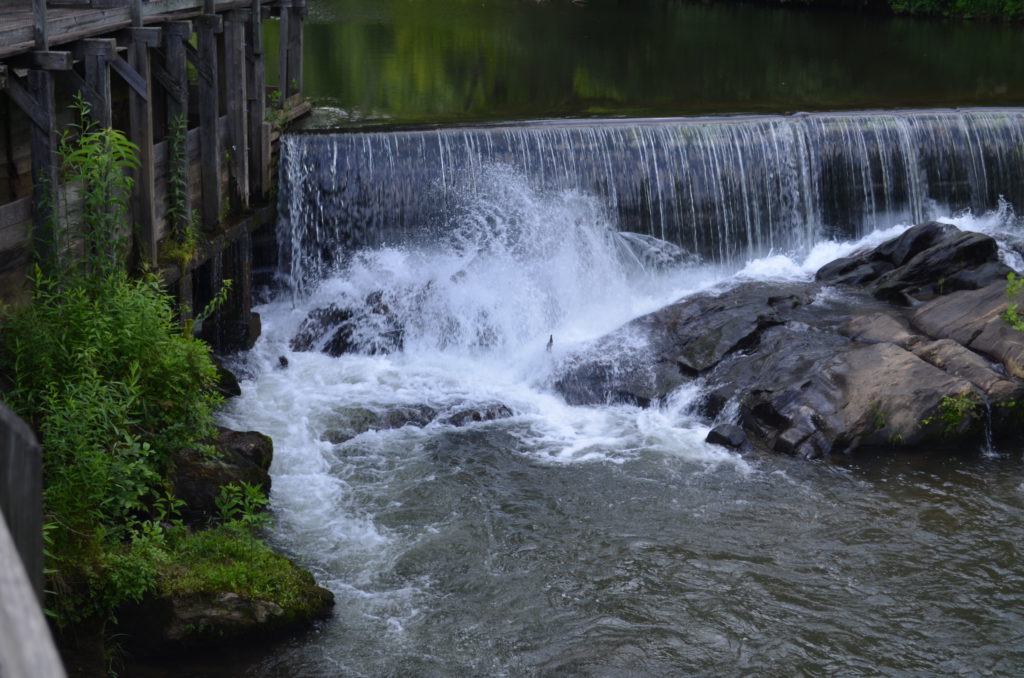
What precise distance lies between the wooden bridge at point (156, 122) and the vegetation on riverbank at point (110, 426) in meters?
0.32

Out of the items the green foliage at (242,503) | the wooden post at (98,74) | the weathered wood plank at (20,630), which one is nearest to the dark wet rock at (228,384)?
the green foliage at (242,503)

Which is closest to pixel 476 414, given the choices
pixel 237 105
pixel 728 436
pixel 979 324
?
pixel 728 436

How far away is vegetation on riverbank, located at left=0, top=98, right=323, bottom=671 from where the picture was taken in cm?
671

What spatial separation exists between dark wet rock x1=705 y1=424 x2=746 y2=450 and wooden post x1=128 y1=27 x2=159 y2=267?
17.9 ft

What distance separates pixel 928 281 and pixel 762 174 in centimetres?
312

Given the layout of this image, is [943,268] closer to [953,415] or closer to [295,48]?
[953,415]

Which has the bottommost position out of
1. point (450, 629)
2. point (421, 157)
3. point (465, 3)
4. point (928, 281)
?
point (450, 629)

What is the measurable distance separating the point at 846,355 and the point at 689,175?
15.2 feet

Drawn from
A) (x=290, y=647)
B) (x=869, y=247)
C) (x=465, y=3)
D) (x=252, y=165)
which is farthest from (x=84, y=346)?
(x=465, y=3)

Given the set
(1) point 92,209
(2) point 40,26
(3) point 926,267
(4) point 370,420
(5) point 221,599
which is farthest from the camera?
(3) point 926,267

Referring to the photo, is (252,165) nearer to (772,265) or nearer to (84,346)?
(84,346)

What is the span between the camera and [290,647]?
7219 mm

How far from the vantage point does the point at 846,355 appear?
37.4 feet

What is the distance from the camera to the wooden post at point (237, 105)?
1240 centimetres
